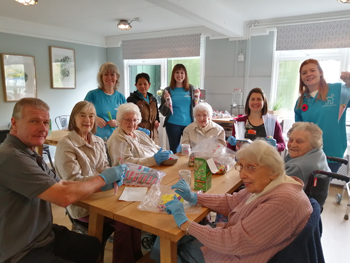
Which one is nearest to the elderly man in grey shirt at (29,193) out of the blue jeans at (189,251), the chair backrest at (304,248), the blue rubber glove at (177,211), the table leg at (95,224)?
the table leg at (95,224)

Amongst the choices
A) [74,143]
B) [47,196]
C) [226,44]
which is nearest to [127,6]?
[226,44]

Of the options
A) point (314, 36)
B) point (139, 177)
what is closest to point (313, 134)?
point (139, 177)

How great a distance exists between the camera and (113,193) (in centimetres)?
146

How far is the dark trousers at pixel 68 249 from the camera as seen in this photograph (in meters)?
1.24

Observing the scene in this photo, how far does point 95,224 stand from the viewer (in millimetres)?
1470

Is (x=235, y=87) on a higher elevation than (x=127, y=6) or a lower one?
lower

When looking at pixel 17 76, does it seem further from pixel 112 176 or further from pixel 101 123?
pixel 112 176

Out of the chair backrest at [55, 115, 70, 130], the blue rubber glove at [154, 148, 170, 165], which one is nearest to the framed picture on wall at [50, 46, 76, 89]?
the chair backrest at [55, 115, 70, 130]

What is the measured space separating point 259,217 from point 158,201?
55 centimetres

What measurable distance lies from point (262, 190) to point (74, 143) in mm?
1145

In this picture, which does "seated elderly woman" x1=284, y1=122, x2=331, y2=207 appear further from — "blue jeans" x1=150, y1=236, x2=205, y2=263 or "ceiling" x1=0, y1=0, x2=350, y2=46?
"ceiling" x1=0, y1=0, x2=350, y2=46

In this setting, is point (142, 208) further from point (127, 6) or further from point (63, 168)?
point (127, 6)

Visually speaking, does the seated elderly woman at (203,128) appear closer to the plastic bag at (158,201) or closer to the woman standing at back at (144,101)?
the woman standing at back at (144,101)

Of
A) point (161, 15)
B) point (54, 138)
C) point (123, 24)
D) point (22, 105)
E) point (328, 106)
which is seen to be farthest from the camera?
point (123, 24)
